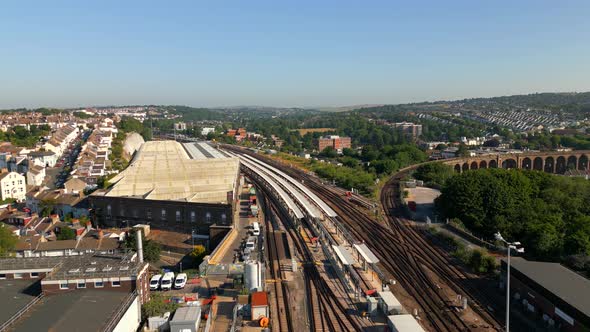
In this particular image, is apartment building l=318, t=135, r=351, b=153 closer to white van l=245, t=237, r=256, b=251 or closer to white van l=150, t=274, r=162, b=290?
white van l=245, t=237, r=256, b=251

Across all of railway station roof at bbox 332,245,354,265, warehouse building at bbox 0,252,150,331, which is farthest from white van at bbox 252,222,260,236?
warehouse building at bbox 0,252,150,331

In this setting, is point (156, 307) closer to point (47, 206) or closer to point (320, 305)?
point (320, 305)

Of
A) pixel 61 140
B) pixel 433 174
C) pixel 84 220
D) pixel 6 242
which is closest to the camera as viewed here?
pixel 6 242

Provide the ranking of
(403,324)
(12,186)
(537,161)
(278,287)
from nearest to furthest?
(403,324) < (278,287) < (12,186) < (537,161)

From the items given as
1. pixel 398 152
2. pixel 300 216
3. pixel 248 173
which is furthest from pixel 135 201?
pixel 398 152

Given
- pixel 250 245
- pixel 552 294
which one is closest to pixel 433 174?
pixel 250 245

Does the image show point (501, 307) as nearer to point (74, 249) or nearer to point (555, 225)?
point (555, 225)
